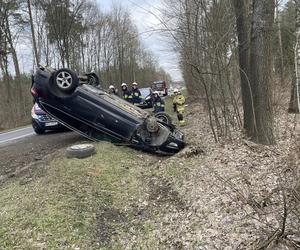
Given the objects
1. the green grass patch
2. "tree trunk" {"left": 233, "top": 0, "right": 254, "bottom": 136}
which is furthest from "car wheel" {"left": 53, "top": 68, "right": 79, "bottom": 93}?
"tree trunk" {"left": 233, "top": 0, "right": 254, "bottom": 136}

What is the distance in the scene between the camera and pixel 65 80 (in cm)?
916

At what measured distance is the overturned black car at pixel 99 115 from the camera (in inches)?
353

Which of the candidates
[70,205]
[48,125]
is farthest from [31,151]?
[70,205]

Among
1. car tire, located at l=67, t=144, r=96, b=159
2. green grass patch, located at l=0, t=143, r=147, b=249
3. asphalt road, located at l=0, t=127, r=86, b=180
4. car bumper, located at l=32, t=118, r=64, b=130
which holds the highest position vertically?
car bumper, located at l=32, t=118, r=64, b=130

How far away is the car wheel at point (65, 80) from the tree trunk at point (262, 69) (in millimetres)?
4404

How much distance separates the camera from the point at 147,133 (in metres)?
9.04

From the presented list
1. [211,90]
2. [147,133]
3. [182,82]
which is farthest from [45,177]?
[182,82]

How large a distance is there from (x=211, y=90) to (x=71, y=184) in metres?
5.27

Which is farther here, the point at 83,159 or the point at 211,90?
the point at 211,90

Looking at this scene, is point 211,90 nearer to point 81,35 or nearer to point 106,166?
point 106,166

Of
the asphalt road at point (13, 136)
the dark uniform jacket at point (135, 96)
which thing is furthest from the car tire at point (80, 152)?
the dark uniform jacket at point (135, 96)

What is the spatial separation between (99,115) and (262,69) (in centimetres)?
411

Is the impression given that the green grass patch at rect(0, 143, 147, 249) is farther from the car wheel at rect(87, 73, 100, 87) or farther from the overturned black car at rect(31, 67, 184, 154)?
the car wheel at rect(87, 73, 100, 87)

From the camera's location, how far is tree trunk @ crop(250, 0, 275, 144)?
756 centimetres
